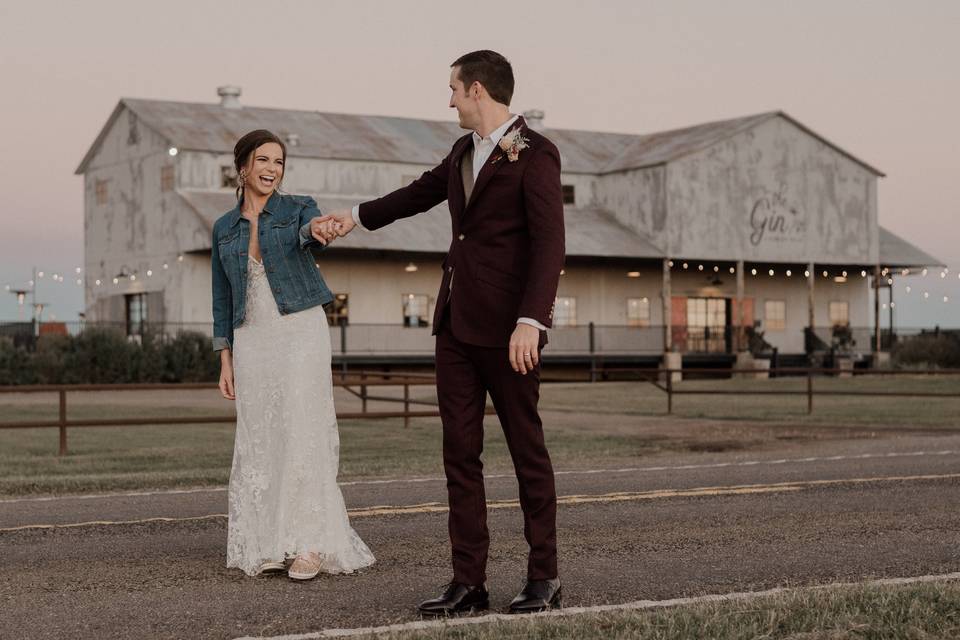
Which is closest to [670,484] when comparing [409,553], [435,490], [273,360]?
[435,490]

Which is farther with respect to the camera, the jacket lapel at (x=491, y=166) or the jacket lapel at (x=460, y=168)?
the jacket lapel at (x=460, y=168)

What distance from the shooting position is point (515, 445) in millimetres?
5465

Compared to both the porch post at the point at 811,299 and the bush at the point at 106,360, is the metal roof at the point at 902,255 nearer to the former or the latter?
the porch post at the point at 811,299

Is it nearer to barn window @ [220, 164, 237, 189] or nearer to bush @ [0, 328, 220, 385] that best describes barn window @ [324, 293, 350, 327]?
barn window @ [220, 164, 237, 189]

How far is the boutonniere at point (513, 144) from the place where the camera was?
17.5ft

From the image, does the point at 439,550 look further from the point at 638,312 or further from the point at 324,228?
the point at 638,312

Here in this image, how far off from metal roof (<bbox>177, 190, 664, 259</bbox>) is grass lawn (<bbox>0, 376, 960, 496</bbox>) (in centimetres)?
823

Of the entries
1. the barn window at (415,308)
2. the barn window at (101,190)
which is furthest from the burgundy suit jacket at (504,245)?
the barn window at (101,190)

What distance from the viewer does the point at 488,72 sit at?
5.40 meters

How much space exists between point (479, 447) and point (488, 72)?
1.43 metres

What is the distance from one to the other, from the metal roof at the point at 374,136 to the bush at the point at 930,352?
21.0 ft

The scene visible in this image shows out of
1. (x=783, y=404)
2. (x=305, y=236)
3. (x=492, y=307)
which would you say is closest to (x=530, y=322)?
(x=492, y=307)

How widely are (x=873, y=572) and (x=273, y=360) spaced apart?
9.29 feet

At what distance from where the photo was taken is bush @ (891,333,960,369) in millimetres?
44938
